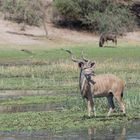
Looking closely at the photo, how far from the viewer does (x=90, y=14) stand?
66.9 meters

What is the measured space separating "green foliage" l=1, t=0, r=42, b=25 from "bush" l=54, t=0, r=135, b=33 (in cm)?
336

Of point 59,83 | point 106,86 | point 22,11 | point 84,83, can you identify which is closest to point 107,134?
point 84,83

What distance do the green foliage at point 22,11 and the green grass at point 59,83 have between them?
10895 mm

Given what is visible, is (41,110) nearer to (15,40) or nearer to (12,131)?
(12,131)

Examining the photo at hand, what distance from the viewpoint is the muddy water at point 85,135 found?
52.5 ft

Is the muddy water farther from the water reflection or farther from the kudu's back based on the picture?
the kudu's back

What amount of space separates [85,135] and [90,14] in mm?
51064

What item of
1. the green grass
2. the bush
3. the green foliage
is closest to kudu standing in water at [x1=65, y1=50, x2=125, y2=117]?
the green grass

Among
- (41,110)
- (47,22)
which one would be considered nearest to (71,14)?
(47,22)

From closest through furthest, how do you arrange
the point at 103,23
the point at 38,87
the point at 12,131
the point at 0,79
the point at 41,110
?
the point at 12,131 → the point at 41,110 → the point at 38,87 → the point at 0,79 → the point at 103,23

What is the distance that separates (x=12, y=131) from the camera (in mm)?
17125

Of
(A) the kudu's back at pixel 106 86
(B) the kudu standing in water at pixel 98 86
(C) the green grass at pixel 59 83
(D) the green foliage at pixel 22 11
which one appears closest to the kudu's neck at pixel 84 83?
(B) the kudu standing in water at pixel 98 86

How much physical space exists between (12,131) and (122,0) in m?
57.8

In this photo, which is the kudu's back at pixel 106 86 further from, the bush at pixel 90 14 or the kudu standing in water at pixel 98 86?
the bush at pixel 90 14
